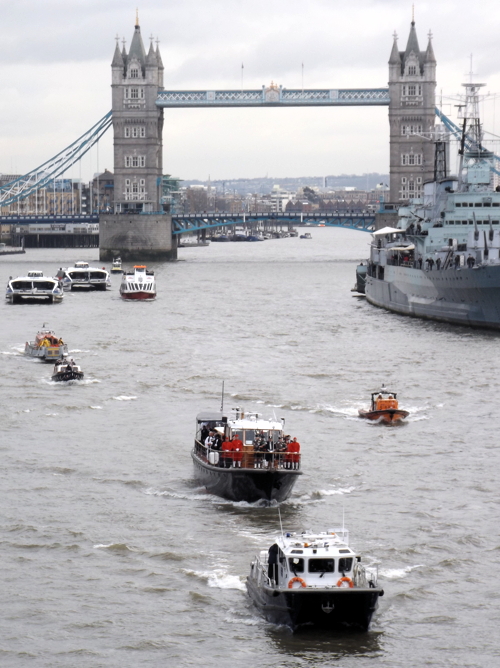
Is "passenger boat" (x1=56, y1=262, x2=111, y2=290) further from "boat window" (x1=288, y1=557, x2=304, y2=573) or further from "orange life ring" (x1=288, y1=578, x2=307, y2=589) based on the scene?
"orange life ring" (x1=288, y1=578, x2=307, y2=589)

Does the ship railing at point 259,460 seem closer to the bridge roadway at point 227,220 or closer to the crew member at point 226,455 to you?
the crew member at point 226,455

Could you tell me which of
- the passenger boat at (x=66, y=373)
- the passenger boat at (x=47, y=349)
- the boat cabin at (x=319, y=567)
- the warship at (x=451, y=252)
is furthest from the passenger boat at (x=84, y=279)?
the boat cabin at (x=319, y=567)

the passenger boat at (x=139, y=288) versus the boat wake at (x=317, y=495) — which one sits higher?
the passenger boat at (x=139, y=288)

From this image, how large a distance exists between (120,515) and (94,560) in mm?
3076

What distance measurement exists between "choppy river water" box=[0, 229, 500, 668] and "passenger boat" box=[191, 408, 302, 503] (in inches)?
18.4

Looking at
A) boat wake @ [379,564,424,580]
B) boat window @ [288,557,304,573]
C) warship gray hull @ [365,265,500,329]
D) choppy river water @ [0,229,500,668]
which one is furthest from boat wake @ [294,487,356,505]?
warship gray hull @ [365,265,500,329]

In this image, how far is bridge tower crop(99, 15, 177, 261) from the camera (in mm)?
145625

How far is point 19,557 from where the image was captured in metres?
25.7

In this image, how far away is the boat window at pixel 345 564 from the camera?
21.6m

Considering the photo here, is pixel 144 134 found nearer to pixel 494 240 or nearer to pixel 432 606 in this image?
pixel 494 240

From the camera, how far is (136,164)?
488 ft

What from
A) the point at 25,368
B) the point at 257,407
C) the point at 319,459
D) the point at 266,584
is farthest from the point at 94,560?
the point at 25,368

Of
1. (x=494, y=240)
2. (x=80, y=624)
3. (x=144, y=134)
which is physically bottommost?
(x=80, y=624)

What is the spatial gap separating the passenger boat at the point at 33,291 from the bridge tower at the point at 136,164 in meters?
57.0
